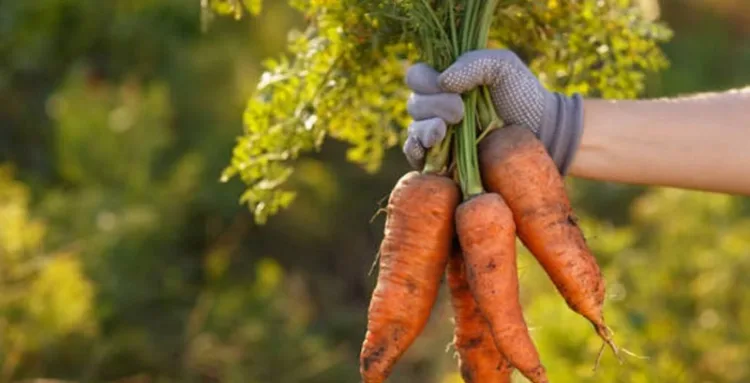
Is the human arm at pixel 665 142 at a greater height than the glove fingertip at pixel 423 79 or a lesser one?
lesser

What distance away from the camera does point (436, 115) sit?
2615 mm

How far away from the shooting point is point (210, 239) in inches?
271

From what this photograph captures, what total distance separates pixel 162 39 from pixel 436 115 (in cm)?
517

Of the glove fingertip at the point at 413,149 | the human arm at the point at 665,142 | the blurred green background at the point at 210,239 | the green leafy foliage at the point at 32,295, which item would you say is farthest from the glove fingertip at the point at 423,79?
the green leafy foliage at the point at 32,295

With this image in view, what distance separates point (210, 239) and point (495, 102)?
14.2ft

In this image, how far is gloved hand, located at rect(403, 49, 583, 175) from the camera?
8.50ft

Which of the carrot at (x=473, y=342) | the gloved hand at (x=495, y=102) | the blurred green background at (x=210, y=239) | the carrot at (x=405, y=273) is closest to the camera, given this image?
the gloved hand at (x=495, y=102)

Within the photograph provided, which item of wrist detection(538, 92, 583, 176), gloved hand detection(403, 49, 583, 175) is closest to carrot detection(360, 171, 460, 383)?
gloved hand detection(403, 49, 583, 175)

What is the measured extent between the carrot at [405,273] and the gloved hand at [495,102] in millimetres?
106

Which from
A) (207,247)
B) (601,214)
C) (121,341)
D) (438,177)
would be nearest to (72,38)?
(207,247)

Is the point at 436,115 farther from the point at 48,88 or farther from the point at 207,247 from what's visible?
the point at 48,88

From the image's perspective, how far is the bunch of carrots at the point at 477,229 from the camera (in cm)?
267

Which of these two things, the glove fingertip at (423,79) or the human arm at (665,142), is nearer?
the glove fingertip at (423,79)

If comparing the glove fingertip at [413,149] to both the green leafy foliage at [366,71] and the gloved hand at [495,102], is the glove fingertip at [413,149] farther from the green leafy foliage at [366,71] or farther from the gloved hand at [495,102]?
the green leafy foliage at [366,71]
